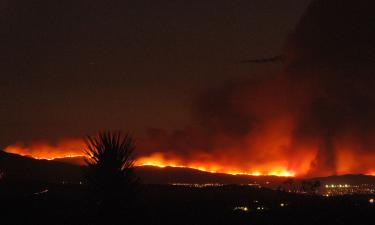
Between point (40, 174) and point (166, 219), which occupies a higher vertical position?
point (40, 174)

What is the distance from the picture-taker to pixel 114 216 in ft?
55.5

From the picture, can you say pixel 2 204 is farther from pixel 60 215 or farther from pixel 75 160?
pixel 75 160

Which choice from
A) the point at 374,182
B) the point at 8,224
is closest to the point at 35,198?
the point at 8,224

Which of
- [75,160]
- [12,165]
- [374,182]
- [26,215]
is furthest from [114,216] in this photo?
[75,160]

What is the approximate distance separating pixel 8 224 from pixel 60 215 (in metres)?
2.16

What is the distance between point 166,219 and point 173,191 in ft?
79.6

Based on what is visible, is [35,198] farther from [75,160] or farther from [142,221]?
[75,160]

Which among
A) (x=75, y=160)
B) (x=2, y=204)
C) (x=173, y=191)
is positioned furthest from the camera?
(x=75, y=160)

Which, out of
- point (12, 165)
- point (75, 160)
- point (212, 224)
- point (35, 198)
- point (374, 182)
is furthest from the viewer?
point (75, 160)

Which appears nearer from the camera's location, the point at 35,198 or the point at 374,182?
the point at 35,198

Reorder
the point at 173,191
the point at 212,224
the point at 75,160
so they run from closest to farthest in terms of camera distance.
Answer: the point at 212,224 → the point at 173,191 → the point at 75,160

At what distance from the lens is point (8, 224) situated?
17.6 meters

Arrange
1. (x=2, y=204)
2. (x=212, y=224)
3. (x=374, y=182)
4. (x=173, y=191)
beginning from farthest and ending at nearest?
(x=374, y=182) → (x=173, y=191) → (x=2, y=204) → (x=212, y=224)

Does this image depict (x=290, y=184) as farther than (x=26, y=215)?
Yes
